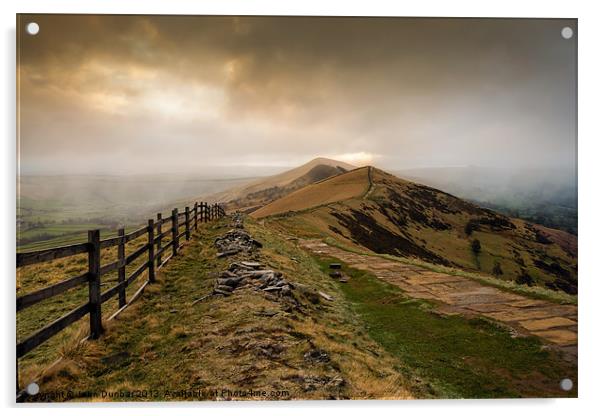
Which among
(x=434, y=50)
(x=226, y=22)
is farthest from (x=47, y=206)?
(x=434, y=50)

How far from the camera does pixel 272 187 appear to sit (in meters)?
128

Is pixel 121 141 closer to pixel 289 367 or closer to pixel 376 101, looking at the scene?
pixel 376 101

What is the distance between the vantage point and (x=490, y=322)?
6605 mm

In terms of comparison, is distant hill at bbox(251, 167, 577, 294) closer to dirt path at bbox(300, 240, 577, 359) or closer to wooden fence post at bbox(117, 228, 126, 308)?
dirt path at bbox(300, 240, 577, 359)

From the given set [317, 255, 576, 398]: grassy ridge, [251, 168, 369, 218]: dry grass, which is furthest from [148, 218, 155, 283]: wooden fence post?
[251, 168, 369, 218]: dry grass

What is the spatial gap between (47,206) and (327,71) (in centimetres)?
677

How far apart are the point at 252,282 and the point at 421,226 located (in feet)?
181

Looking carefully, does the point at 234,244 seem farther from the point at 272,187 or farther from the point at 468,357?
the point at 272,187

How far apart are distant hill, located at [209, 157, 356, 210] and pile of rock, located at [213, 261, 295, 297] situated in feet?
314

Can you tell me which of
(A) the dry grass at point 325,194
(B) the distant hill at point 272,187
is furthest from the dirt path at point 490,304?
(B) the distant hill at point 272,187

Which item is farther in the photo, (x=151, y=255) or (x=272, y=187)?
(x=272, y=187)

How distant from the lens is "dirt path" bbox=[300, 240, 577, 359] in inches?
243

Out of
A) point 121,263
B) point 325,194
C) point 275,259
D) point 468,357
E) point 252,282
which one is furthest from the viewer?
point 325,194

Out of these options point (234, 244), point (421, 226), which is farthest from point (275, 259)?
point (421, 226)
